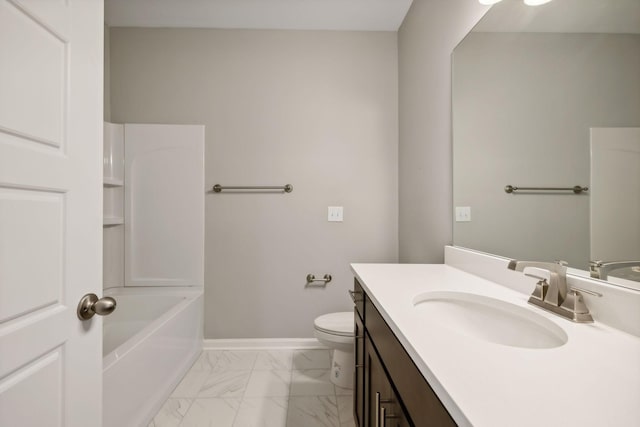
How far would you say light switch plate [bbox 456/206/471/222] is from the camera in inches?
53.3

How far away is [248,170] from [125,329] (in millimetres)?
1478

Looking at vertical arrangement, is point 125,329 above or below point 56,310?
below

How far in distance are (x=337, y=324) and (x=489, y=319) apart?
1.06 meters

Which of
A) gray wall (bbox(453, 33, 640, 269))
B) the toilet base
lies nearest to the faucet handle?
gray wall (bbox(453, 33, 640, 269))

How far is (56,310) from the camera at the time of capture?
68 centimetres

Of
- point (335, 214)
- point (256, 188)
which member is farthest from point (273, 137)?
point (335, 214)

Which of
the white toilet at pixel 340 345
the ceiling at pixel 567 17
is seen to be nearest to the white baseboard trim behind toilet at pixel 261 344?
the white toilet at pixel 340 345

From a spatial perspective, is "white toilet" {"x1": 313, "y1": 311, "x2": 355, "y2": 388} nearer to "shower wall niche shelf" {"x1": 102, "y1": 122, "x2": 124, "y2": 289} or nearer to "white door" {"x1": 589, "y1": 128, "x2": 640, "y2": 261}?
"white door" {"x1": 589, "y1": 128, "x2": 640, "y2": 261}

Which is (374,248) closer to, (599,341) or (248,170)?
(248,170)

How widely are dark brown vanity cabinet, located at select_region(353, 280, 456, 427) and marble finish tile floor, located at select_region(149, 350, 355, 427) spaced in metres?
0.37

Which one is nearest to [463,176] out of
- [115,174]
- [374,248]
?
[374,248]

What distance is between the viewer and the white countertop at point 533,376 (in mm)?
376

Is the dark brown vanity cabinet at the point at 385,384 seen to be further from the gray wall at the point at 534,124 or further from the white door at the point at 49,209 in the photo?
the white door at the point at 49,209

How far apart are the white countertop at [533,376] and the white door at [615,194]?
0.20 meters
